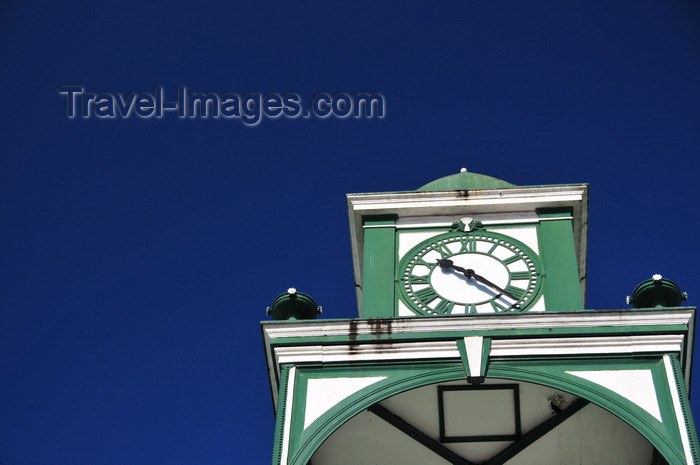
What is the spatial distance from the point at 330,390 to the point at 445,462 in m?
1.91

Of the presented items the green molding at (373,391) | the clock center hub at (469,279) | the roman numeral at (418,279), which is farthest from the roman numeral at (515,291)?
the green molding at (373,391)

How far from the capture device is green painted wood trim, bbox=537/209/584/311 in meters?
19.2

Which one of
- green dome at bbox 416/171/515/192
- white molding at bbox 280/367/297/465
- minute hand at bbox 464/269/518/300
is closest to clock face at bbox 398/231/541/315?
minute hand at bbox 464/269/518/300

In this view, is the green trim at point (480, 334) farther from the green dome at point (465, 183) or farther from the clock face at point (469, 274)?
the green dome at point (465, 183)

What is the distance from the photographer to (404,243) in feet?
67.6

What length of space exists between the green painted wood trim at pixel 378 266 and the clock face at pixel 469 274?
0.20 m

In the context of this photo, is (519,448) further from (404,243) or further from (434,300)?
(404,243)

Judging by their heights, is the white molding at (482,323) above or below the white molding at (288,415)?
above

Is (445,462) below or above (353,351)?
below

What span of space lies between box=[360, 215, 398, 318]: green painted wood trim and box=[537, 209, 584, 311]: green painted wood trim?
2119 mm

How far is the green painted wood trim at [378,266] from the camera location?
63.8ft

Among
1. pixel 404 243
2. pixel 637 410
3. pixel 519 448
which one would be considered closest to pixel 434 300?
pixel 404 243

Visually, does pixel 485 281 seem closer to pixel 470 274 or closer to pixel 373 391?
pixel 470 274

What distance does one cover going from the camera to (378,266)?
65.9 feet
